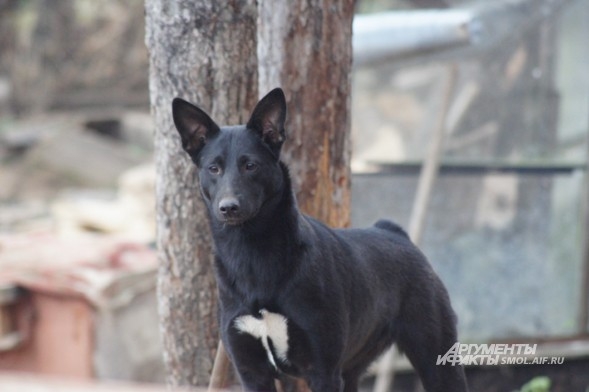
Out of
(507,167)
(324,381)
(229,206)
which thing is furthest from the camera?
(507,167)

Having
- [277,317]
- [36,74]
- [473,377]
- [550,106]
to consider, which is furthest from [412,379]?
[36,74]

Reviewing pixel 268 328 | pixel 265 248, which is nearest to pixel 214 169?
pixel 265 248

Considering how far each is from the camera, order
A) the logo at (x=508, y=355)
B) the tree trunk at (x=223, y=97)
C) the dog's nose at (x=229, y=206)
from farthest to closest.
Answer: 1. the logo at (x=508, y=355)
2. the tree trunk at (x=223, y=97)
3. the dog's nose at (x=229, y=206)

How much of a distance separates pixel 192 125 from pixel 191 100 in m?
0.64

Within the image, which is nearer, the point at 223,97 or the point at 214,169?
the point at 214,169

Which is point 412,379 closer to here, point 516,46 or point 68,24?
point 516,46

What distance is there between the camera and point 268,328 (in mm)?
3639

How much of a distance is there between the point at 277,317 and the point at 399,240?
0.85m

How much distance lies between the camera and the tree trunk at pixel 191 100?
4.45 metres

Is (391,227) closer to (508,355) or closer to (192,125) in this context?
(192,125)

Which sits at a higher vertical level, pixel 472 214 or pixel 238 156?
pixel 238 156

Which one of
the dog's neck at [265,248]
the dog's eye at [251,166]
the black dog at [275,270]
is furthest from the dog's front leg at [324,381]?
the dog's eye at [251,166]

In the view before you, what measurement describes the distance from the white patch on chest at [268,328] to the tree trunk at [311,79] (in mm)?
1056

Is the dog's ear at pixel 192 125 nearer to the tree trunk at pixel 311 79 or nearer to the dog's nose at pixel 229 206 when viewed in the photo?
the dog's nose at pixel 229 206
